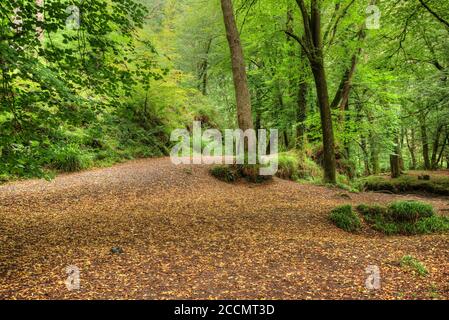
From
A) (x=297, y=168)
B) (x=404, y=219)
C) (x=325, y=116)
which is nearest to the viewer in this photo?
(x=404, y=219)

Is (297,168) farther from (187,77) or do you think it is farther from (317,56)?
(187,77)

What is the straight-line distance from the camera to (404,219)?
6395 millimetres

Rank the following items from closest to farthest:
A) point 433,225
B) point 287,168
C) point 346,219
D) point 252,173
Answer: point 433,225, point 346,219, point 252,173, point 287,168

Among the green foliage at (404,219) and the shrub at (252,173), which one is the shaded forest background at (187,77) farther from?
the green foliage at (404,219)

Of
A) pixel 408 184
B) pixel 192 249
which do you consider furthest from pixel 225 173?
pixel 408 184

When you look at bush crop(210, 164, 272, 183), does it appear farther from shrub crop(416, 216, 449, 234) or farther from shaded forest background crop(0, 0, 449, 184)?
shrub crop(416, 216, 449, 234)

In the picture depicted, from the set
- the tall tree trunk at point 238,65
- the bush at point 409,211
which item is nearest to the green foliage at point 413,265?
the bush at point 409,211

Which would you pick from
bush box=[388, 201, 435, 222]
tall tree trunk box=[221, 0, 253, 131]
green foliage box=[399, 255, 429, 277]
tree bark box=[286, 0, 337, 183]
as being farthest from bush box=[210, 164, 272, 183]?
green foliage box=[399, 255, 429, 277]

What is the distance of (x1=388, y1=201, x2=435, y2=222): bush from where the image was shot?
20.6ft

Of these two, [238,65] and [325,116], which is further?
[325,116]

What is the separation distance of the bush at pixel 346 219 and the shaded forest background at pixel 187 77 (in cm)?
417

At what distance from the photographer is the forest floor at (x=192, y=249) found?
328 cm

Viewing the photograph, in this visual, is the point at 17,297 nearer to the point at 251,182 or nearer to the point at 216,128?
the point at 251,182

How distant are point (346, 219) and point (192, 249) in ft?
11.0
